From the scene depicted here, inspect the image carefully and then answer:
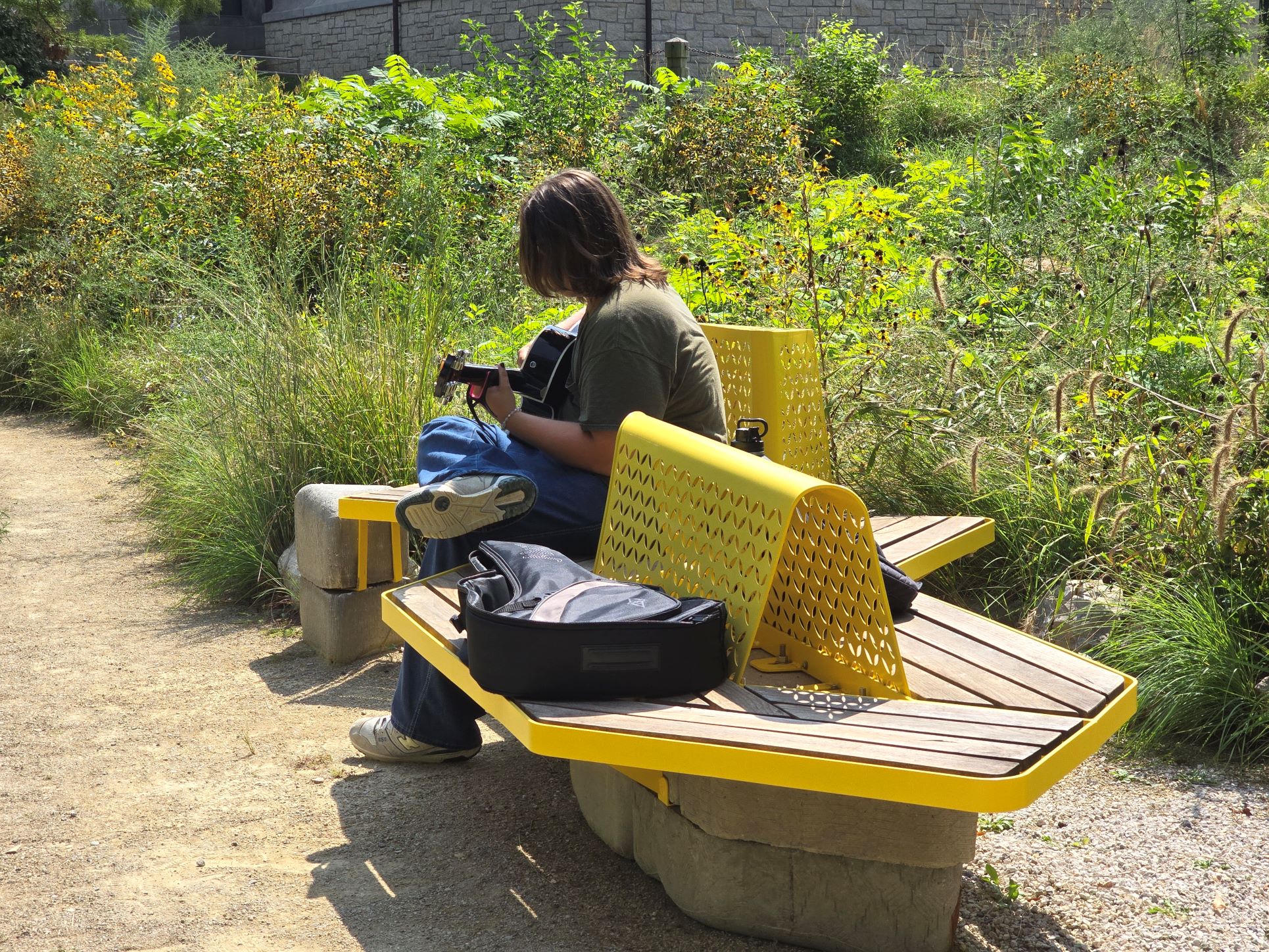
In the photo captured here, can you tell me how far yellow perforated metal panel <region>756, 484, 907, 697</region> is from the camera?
7.51 ft

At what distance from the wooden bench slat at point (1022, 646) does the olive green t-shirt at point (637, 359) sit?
0.77 meters

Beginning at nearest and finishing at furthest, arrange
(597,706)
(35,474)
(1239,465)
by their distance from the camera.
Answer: (597,706)
(1239,465)
(35,474)

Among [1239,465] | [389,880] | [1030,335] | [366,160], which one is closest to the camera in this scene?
[389,880]

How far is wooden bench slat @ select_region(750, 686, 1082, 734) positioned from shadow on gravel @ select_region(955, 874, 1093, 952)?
47 centimetres

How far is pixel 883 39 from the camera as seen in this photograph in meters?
19.1

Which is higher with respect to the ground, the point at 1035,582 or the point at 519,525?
the point at 519,525

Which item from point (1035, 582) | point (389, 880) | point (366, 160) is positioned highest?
point (366, 160)

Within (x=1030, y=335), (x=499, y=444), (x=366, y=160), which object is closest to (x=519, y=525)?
(x=499, y=444)

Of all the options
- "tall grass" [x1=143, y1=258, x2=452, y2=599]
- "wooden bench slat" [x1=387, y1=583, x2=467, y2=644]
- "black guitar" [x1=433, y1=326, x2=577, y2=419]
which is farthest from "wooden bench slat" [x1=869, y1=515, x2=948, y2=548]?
"tall grass" [x1=143, y1=258, x2=452, y2=599]

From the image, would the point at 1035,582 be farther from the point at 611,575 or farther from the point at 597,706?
the point at 597,706

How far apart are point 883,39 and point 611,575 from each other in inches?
715

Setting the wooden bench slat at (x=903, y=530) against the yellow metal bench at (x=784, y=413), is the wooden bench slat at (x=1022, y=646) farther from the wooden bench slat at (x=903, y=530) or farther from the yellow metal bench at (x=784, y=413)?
the yellow metal bench at (x=784, y=413)

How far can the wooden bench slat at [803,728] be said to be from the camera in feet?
6.63

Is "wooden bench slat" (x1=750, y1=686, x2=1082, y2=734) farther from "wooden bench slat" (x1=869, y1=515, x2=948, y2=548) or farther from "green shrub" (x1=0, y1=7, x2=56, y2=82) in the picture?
"green shrub" (x1=0, y1=7, x2=56, y2=82)
